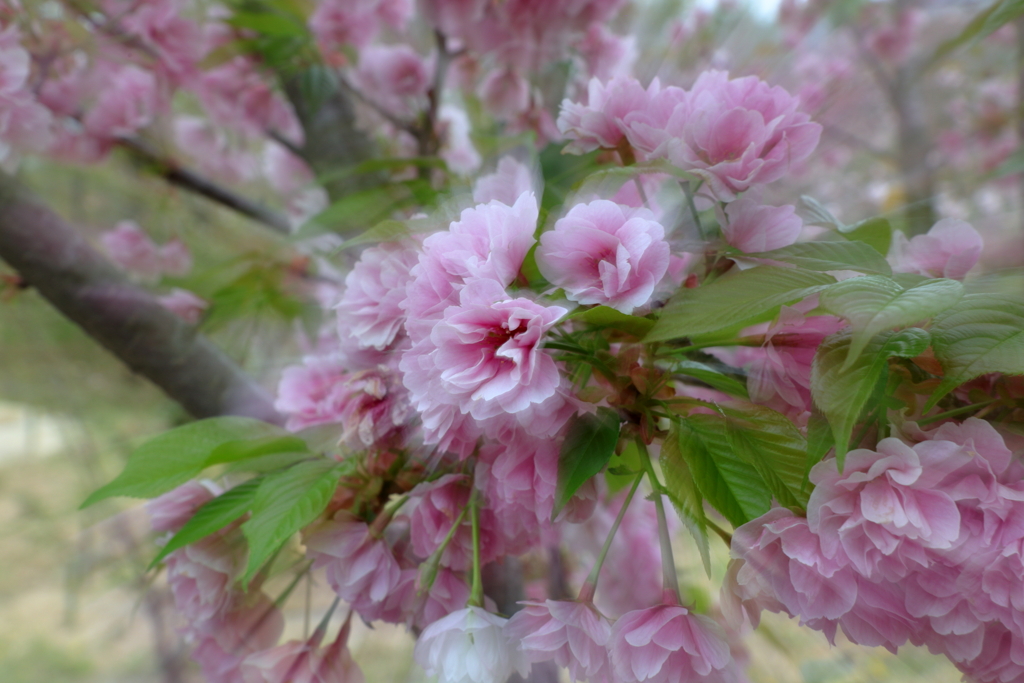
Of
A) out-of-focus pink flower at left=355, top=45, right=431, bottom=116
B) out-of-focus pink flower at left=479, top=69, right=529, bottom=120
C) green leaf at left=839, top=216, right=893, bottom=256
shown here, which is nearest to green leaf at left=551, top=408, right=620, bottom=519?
green leaf at left=839, top=216, right=893, bottom=256

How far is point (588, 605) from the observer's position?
208 mm

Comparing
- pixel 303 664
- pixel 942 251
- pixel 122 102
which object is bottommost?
pixel 303 664

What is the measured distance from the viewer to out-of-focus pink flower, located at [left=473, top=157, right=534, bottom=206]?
23cm

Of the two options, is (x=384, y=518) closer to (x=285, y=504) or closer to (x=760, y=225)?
(x=285, y=504)

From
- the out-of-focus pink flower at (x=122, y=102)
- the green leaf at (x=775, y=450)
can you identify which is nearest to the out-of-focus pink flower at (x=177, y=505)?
the green leaf at (x=775, y=450)

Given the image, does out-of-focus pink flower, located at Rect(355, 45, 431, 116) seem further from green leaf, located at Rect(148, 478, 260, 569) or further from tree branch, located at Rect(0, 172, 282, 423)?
green leaf, located at Rect(148, 478, 260, 569)

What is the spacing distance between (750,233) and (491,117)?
0.39 m

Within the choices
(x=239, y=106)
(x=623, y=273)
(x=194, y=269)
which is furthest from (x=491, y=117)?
(x=194, y=269)

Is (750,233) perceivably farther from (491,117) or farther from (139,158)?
(139,158)

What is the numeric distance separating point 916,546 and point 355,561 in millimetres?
194

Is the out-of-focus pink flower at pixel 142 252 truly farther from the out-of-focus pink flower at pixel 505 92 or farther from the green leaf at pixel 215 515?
the green leaf at pixel 215 515

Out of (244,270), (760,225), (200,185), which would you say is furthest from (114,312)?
(760,225)

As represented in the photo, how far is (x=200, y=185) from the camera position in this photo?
0.65 metres

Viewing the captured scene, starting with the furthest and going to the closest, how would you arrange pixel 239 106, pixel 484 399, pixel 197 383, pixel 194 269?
pixel 194 269, pixel 239 106, pixel 197 383, pixel 484 399
